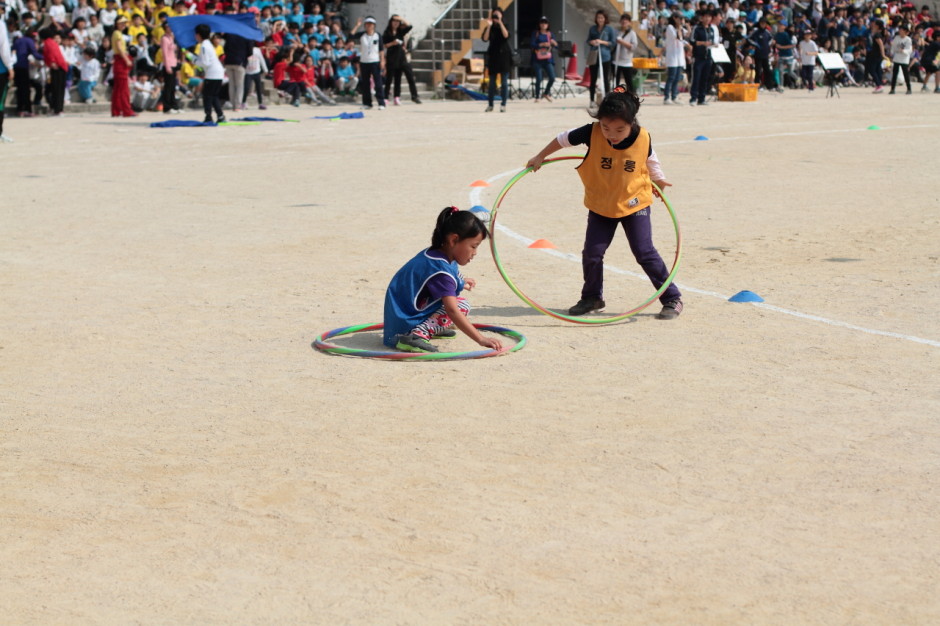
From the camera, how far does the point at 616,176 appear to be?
8188 millimetres

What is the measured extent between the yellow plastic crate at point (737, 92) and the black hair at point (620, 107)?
26.3 meters

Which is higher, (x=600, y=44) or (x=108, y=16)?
(x=108, y=16)

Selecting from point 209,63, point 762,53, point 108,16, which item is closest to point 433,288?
point 209,63

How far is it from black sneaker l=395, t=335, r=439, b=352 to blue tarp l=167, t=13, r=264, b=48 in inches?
791

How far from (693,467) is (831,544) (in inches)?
34.8

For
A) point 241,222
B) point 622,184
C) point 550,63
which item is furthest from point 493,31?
point 622,184

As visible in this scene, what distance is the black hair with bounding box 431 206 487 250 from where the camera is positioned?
721cm

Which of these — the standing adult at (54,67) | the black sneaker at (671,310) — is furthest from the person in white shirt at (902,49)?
the black sneaker at (671,310)

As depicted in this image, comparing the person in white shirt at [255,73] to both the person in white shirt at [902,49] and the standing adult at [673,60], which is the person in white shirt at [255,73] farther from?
the person in white shirt at [902,49]

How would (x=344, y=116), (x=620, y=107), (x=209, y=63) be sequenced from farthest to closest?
(x=344, y=116) < (x=209, y=63) < (x=620, y=107)

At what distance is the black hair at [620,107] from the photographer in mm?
7742

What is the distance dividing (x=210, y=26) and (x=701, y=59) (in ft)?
40.5

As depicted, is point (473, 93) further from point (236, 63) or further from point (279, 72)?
point (236, 63)

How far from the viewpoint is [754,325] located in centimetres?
781
